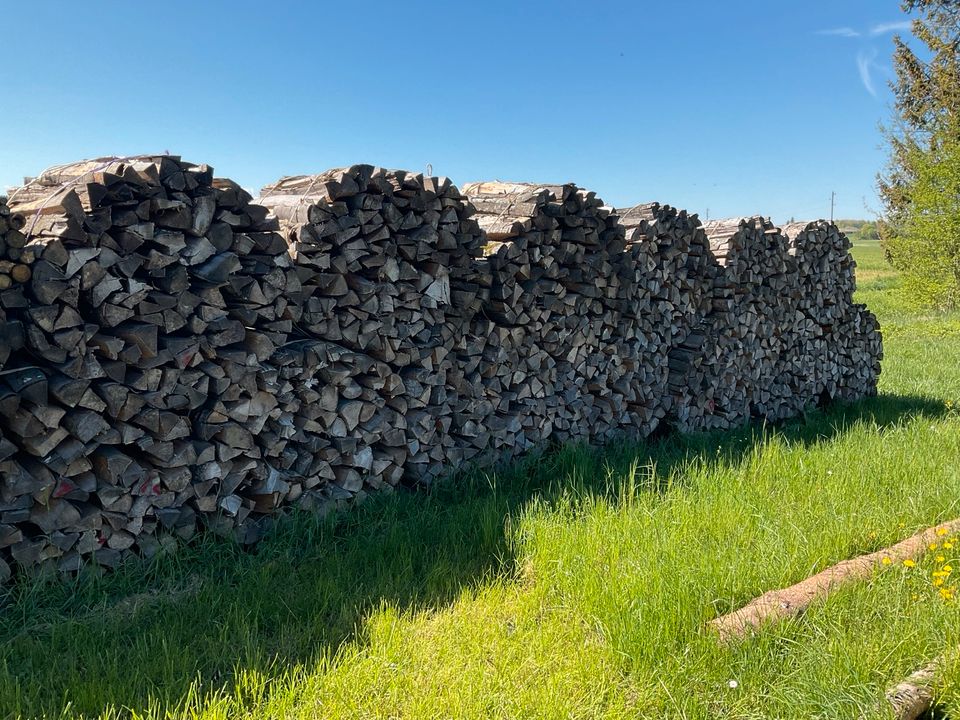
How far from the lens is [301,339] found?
461 centimetres

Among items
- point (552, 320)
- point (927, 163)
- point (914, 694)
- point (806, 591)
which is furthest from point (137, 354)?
point (927, 163)

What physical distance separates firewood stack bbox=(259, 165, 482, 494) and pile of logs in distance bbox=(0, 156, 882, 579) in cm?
1

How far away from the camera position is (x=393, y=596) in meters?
3.62

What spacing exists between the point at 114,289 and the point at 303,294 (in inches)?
43.5

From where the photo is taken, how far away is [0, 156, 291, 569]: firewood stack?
3.57 metres

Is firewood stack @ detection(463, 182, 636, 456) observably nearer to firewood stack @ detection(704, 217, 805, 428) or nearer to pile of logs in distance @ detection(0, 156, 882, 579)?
pile of logs in distance @ detection(0, 156, 882, 579)

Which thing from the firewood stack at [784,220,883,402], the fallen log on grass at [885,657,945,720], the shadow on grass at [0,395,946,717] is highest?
the firewood stack at [784,220,883,402]

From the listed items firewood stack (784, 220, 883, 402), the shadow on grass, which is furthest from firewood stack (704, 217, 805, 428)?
the shadow on grass

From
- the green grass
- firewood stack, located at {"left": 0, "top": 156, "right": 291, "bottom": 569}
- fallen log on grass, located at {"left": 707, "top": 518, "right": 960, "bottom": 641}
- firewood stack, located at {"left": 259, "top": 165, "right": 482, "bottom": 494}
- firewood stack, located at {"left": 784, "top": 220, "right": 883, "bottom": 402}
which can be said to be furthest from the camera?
firewood stack, located at {"left": 784, "top": 220, "right": 883, "bottom": 402}

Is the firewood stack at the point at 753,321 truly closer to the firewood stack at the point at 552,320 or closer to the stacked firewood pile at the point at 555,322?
the stacked firewood pile at the point at 555,322

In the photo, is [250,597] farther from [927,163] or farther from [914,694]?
[927,163]

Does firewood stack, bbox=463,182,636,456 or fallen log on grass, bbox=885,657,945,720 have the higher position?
firewood stack, bbox=463,182,636,456

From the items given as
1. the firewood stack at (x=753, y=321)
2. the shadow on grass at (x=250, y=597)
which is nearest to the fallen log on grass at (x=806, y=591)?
the shadow on grass at (x=250, y=597)

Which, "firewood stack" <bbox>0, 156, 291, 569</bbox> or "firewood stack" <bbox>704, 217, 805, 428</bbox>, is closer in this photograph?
"firewood stack" <bbox>0, 156, 291, 569</bbox>
